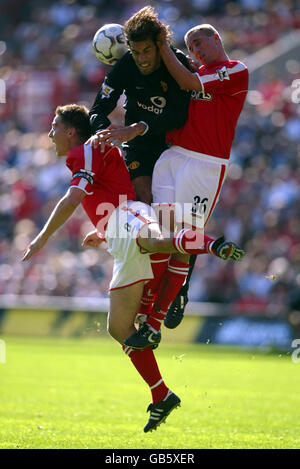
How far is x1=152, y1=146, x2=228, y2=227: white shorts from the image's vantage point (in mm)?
7312

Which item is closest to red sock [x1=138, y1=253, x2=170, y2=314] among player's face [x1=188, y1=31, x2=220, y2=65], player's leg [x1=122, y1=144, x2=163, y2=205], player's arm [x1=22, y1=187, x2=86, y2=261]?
player's leg [x1=122, y1=144, x2=163, y2=205]

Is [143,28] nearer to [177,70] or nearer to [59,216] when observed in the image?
[177,70]

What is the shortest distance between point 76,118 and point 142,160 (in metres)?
0.67

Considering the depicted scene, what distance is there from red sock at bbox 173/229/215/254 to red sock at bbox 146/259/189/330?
0.78 m

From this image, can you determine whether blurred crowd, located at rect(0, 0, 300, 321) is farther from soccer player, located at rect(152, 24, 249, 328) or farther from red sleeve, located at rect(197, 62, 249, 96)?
red sleeve, located at rect(197, 62, 249, 96)

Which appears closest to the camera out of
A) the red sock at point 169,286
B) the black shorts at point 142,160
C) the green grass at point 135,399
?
the red sock at point 169,286

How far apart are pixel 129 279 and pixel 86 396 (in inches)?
187

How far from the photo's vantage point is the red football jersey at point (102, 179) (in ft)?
23.3

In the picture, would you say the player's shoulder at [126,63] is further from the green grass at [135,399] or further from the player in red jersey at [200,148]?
the green grass at [135,399]

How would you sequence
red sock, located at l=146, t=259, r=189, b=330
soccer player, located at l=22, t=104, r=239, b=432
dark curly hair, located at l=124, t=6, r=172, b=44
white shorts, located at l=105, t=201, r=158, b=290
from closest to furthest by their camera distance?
1. dark curly hair, located at l=124, t=6, r=172, b=44
2. soccer player, located at l=22, t=104, r=239, b=432
3. white shorts, located at l=105, t=201, r=158, b=290
4. red sock, located at l=146, t=259, r=189, b=330

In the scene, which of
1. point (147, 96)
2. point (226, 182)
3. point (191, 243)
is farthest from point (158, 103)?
point (226, 182)

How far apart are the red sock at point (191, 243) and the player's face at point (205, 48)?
1607mm

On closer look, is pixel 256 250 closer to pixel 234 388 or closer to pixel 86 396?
pixel 234 388

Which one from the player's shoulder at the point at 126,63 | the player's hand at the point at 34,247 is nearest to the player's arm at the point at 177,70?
the player's shoulder at the point at 126,63
